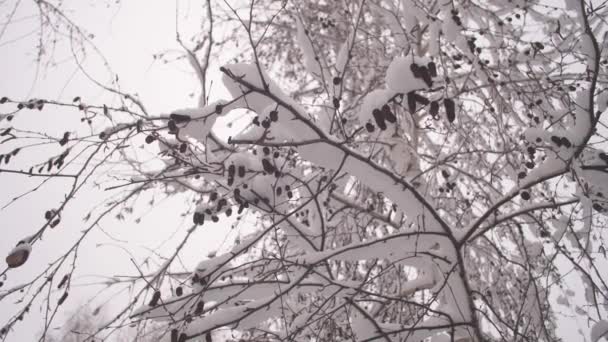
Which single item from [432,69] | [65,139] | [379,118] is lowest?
[379,118]

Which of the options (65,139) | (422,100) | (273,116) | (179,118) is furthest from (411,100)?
(65,139)

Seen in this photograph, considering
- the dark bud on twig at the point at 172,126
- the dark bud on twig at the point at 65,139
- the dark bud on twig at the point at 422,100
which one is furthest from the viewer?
the dark bud on twig at the point at 65,139

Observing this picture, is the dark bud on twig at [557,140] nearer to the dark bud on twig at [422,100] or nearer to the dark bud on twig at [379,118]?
the dark bud on twig at [422,100]

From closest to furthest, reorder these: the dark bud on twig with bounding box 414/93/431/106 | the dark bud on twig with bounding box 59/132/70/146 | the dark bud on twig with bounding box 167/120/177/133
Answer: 1. the dark bud on twig with bounding box 414/93/431/106
2. the dark bud on twig with bounding box 167/120/177/133
3. the dark bud on twig with bounding box 59/132/70/146

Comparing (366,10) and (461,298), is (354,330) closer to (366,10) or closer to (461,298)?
(461,298)

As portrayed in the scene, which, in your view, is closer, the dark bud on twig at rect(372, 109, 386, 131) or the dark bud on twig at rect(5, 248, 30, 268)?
the dark bud on twig at rect(372, 109, 386, 131)

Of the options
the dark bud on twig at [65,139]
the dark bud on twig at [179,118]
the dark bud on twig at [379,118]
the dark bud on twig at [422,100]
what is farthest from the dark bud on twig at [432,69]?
the dark bud on twig at [65,139]

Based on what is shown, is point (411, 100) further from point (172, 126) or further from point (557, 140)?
point (172, 126)

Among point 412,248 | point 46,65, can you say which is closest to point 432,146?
point 412,248

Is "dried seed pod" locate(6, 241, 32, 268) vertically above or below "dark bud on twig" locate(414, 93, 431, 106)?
below

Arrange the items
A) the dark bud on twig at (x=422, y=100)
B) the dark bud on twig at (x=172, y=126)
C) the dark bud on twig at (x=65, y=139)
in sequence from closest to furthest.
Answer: the dark bud on twig at (x=422, y=100) → the dark bud on twig at (x=172, y=126) → the dark bud on twig at (x=65, y=139)

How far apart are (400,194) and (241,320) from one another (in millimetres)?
970

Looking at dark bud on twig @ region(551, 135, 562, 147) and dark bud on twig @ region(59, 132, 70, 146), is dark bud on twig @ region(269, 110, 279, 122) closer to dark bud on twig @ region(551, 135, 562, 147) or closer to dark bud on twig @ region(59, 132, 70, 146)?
dark bud on twig @ region(59, 132, 70, 146)

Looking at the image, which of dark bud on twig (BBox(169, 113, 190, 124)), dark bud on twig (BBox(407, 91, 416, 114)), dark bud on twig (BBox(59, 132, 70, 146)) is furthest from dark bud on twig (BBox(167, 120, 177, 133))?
dark bud on twig (BBox(407, 91, 416, 114))
